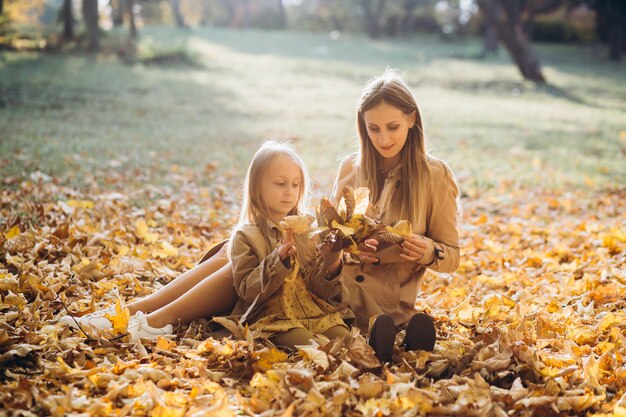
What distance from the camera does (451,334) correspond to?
11.3 ft

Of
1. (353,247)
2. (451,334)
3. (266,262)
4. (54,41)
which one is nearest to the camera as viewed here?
(353,247)

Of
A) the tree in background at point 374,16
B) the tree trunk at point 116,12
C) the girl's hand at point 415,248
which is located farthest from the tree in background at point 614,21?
the girl's hand at point 415,248

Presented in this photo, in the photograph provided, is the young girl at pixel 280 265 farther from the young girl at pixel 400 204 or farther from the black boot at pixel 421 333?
the black boot at pixel 421 333

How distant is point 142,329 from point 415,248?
140 centimetres

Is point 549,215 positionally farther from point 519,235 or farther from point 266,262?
point 266,262

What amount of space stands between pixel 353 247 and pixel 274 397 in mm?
734

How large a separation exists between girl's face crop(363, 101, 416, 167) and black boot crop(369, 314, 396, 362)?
1015mm

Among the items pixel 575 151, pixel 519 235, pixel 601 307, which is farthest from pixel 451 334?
pixel 575 151

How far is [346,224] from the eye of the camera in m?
2.89

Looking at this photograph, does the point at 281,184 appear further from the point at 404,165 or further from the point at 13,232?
the point at 13,232

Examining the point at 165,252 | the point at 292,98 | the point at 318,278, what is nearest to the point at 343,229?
the point at 318,278

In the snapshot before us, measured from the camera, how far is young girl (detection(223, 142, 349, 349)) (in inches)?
121

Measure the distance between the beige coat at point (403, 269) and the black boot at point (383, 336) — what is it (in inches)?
20.1

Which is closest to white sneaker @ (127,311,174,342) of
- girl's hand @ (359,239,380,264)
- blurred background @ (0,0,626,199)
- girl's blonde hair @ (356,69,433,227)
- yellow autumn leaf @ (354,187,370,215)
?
girl's hand @ (359,239,380,264)
